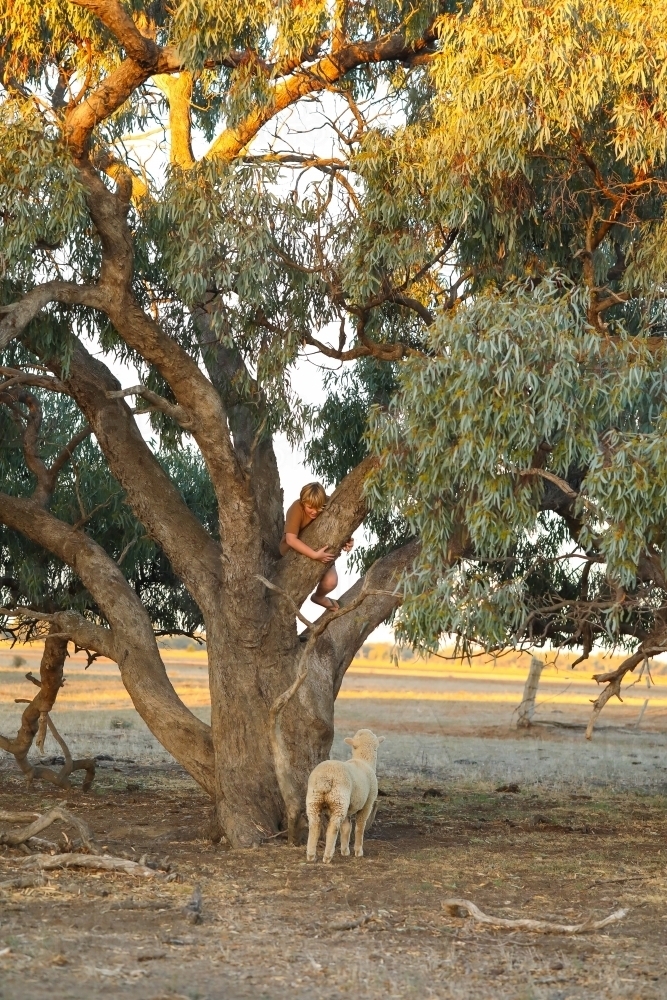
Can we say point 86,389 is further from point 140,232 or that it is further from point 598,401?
point 598,401

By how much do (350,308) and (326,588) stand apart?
2.32m

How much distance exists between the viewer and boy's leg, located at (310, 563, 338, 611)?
10.2m

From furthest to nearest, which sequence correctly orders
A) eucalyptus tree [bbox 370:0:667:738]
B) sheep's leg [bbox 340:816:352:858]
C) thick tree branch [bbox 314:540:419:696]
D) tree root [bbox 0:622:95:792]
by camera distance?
1. tree root [bbox 0:622:95:792]
2. thick tree branch [bbox 314:540:419:696]
3. sheep's leg [bbox 340:816:352:858]
4. eucalyptus tree [bbox 370:0:667:738]

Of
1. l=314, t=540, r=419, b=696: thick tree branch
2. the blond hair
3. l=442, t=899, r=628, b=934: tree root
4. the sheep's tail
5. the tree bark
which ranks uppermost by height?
the blond hair

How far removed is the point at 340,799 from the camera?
8461mm

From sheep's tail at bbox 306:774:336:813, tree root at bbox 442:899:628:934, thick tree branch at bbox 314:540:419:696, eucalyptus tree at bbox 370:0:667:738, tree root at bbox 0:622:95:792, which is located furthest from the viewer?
tree root at bbox 0:622:95:792

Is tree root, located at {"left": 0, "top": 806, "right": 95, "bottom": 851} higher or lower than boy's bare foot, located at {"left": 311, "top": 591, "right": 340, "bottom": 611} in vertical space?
lower

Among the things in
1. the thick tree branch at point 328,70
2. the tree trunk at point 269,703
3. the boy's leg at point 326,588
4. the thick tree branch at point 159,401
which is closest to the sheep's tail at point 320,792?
the tree trunk at point 269,703

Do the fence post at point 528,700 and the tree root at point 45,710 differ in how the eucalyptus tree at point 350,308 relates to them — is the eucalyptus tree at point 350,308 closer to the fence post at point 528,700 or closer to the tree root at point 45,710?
the tree root at point 45,710

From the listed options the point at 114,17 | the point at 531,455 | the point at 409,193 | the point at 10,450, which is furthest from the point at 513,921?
the point at 10,450

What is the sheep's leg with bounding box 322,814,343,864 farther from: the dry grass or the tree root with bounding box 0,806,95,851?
the tree root with bounding box 0,806,95,851

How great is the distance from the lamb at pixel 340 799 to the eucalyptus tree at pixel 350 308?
682 mm

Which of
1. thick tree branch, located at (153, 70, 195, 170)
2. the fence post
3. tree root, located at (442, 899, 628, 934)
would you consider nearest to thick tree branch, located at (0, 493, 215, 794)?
thick tree branch, located at (153, 70, 195, 170)

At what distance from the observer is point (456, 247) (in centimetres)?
962
